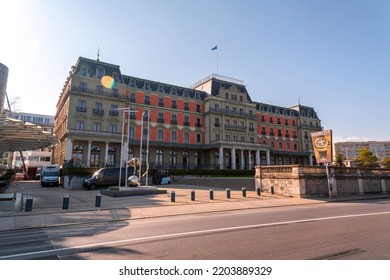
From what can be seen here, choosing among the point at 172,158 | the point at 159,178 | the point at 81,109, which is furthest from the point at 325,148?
the point at 81,109

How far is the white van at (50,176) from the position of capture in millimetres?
31562

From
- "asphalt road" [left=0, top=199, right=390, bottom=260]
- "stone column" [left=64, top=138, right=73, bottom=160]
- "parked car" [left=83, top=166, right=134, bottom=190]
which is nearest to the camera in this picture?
"asphalt road" [left=0, top=199, right=390, bottom=260]

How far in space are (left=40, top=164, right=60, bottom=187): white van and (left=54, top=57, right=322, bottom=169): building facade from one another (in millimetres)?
2391

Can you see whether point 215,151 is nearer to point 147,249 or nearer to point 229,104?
point 229,104

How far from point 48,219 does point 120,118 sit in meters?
34.4

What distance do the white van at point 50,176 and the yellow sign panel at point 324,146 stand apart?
3171cm

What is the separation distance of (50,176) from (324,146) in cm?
3253

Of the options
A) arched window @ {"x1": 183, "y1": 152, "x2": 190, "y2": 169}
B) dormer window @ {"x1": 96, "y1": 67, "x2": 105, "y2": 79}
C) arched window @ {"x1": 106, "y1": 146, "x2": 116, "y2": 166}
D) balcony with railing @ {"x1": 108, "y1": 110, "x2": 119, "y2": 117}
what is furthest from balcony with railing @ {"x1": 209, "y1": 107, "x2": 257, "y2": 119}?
dormer window @ {"x1": 96, "y1": 67, "x2": 105, "y2": 79}

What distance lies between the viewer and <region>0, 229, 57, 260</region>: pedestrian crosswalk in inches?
234

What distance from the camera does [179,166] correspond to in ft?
163

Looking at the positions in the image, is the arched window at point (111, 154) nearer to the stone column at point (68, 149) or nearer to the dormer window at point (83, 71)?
the stone column at point (68, 149)

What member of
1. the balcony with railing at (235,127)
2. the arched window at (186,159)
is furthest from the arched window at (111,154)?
the balcony with railing at (235,127)

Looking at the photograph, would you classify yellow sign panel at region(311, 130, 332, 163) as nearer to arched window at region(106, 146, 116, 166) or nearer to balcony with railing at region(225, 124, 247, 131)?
balcony with railing at region(225, 124, 247, 131)

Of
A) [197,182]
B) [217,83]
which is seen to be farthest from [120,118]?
[217,83]
